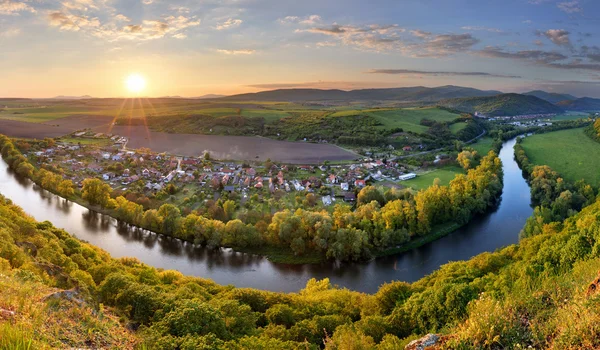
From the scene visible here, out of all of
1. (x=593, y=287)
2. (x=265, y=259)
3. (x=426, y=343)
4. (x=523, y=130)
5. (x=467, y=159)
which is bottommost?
(x=265, y=259)

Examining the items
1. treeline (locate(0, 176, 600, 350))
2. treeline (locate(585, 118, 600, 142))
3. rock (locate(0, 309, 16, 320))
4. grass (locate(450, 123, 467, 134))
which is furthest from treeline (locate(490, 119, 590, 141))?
rock (locate(0, 309, 16, 320))

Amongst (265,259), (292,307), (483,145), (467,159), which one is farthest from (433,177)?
(292,307)

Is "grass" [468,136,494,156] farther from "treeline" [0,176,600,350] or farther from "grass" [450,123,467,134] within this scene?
"treeline" [0,176,600,350]

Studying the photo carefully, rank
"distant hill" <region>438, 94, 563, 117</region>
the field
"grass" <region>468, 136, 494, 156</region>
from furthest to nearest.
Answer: "distant hill" <region>438, 94, 563, 117</region> < "grass" <region>468, 136, 494, 156</region> < the field

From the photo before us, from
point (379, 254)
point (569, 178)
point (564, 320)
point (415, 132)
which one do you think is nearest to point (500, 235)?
point (379, 254)

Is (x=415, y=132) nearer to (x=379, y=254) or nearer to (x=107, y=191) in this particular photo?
(x=379, y=254)

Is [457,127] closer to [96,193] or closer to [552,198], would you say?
[552,198]
